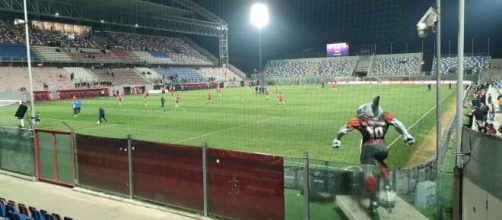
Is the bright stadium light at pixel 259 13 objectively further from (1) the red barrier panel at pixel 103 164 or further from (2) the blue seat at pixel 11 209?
(2) the blue seat at pixel 11 209

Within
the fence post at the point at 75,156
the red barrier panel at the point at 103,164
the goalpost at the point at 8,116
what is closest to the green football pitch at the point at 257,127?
the goalpost at the point at 8,116

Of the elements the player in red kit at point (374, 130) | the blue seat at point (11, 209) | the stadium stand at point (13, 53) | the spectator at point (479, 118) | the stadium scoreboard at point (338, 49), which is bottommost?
the blue seat at point (11, 209)

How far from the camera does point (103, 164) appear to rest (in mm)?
10094

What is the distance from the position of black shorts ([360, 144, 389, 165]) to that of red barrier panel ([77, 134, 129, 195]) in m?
5.06

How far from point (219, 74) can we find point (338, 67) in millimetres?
22095

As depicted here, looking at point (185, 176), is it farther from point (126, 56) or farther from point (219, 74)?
point (219, 74)

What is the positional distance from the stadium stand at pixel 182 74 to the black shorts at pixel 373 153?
6455cm

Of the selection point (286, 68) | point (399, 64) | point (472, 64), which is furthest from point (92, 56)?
point (472, 64)

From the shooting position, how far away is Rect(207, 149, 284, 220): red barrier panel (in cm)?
756

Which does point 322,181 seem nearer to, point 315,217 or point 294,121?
point 315,217

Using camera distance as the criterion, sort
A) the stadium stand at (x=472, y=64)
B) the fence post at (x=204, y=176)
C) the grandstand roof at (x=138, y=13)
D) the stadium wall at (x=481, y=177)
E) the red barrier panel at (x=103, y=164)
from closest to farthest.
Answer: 1. the stadium wall at (x=481, y=177)
2. the fence post at (x=204, y=176)
3. the red barrier panel at (x=103, y=164)
4. the grandstand roof at (x=138, y=13)
5. the stadium stand at (x=472, y=64)

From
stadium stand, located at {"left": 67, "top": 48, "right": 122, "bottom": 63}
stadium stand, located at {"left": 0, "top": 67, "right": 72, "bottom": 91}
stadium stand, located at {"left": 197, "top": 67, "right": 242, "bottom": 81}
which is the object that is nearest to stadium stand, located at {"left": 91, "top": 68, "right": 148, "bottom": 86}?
stadium stand, located at {"left": 67, "top": 48, "right": 122, "bottom": 63}

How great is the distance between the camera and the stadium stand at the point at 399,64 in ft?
232

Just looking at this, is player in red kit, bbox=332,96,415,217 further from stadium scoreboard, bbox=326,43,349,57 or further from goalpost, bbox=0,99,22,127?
stadium scoreboard, bbox=326,43,349,57
